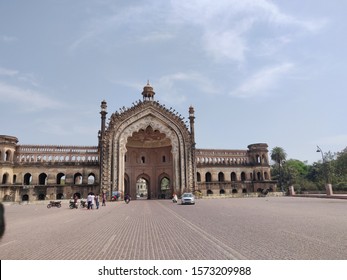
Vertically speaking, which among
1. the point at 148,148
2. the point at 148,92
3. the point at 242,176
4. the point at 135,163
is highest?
the point at 148,92

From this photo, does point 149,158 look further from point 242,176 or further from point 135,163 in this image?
point 242,176

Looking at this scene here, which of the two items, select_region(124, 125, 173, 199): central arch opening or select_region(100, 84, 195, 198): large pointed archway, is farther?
select_region(124, 125, 173, 199): central arch opening

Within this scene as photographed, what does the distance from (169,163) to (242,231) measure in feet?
140

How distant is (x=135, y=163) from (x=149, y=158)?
2908 mm

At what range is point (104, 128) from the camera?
46344mm

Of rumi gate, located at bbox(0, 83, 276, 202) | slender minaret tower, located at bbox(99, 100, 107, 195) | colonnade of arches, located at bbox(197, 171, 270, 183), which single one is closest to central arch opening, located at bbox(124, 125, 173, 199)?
rumi gate, located at bbox(0, 83, 276, 202)

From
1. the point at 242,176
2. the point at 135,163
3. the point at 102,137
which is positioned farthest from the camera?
the point at 242,176

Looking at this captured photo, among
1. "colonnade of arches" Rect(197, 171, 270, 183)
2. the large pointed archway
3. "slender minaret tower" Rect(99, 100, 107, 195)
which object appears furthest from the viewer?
"colonnade of arches" Rect(197, 171, 270, 183)

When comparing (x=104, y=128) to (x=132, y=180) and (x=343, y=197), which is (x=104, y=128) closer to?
(x=132, y=180)

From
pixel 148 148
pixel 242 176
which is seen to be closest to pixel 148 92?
pixel 148 148

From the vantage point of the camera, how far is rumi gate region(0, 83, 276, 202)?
44.1 m

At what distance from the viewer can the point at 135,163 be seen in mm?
53344

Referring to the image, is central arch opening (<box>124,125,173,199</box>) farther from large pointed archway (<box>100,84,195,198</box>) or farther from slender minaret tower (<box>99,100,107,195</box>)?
slender minaret tower (<box>99,100,107,195</box>)

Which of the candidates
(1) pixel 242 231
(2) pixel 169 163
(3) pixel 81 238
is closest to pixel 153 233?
(3) pixel 81 238
